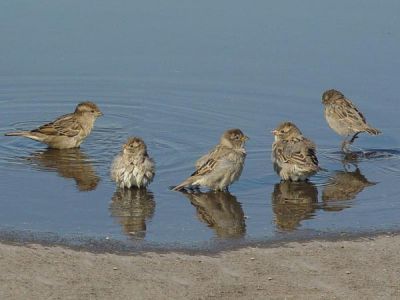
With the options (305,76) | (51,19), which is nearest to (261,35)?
(305,76)

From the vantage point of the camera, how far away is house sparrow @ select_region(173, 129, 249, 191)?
13.5 metres

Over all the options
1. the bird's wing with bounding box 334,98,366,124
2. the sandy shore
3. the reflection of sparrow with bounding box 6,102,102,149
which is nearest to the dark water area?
the reflection of sparrow with bounding box 6,102,102,149

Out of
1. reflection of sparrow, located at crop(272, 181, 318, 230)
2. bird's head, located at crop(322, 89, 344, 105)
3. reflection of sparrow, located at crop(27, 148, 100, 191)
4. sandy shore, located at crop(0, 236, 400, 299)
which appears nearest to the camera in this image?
sandy shore, located at crop(0, 236, 400, 299)

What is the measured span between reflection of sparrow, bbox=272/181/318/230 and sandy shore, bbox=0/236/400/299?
3.33ft

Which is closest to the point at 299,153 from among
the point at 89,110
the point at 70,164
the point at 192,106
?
the point at 70,164

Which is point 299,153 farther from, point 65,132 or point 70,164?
point 65,132

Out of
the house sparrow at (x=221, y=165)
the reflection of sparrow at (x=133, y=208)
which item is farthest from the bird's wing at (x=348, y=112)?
the reflection of sparrow at (x=133, y=208)

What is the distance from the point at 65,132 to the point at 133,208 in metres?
3.34

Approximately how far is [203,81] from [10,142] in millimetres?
3629

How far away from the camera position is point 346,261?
10.9m

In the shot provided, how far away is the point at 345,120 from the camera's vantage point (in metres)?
15.9

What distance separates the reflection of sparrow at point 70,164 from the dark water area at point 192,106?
0.04 meters

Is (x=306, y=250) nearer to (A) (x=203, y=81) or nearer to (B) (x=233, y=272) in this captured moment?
(B) (x=233, y=272)

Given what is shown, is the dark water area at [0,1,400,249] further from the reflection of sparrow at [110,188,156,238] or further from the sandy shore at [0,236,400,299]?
the sandy shore at [0,236,400,299]
